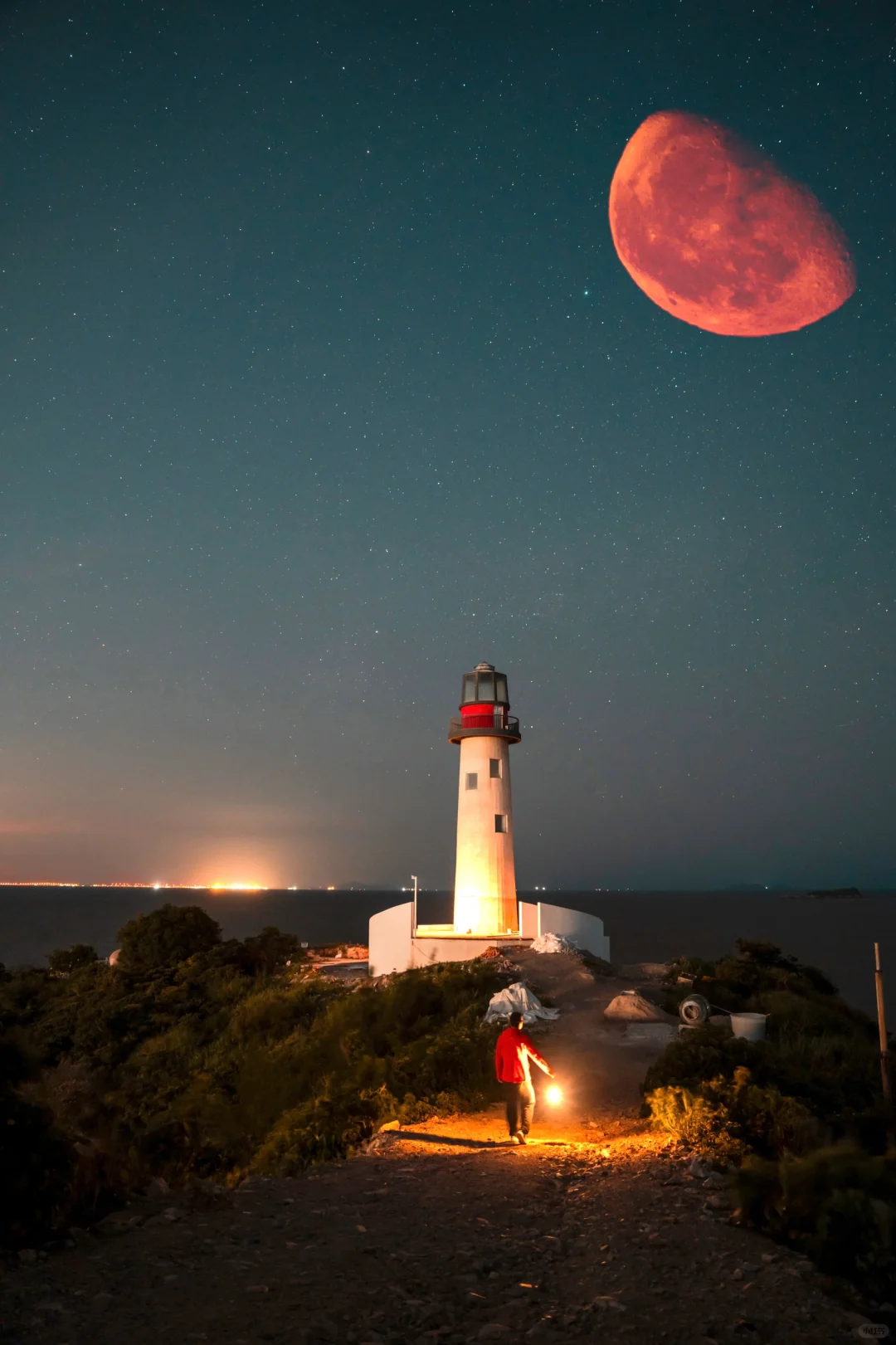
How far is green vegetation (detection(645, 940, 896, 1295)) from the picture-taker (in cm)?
663

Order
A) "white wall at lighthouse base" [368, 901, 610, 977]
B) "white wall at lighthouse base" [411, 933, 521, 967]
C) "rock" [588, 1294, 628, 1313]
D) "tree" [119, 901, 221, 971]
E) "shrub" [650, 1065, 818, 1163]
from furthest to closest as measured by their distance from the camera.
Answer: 1. "tree" [119, 901, 221, 971]
2. "white wall at lighthouse base" [368, 901, 610, 977]
3. "white wall at lighthouse base" [411, 933, 521, 967]
4. "shrub" [650, 1065, 818, 1163]
5. "rock" [588, 1294, 628, 1313]

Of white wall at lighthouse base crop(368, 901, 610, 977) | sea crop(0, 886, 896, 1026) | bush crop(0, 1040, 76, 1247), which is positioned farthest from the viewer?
sea crop(0, 886, 896, 1026)

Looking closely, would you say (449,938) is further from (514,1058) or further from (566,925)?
(514,1058)

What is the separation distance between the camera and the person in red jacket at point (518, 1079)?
11.2 meters

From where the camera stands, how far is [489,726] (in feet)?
102

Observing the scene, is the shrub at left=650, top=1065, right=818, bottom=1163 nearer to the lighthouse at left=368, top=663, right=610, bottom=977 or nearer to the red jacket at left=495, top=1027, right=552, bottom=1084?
the red jacket at left=495, top=1027, right=552, bottom=1084

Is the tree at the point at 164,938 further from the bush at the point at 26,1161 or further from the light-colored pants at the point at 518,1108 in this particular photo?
the bush at the point at 26,1161

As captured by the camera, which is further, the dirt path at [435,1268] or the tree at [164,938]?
the tree at [164,938]

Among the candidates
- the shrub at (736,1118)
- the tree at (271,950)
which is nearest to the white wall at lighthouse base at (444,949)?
the tree at (271,950)

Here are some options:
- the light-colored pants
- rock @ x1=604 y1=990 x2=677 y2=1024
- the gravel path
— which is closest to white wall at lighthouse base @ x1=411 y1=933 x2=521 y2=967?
rock @ x1=604 y1=990 x2=677 y2=1024

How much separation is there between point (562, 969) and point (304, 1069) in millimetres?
8230

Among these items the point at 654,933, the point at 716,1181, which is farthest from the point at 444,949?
the point at 654,933

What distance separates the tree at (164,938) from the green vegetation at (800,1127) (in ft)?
70.6

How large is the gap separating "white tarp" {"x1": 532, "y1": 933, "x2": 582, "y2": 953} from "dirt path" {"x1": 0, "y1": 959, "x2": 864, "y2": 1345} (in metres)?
16.9
